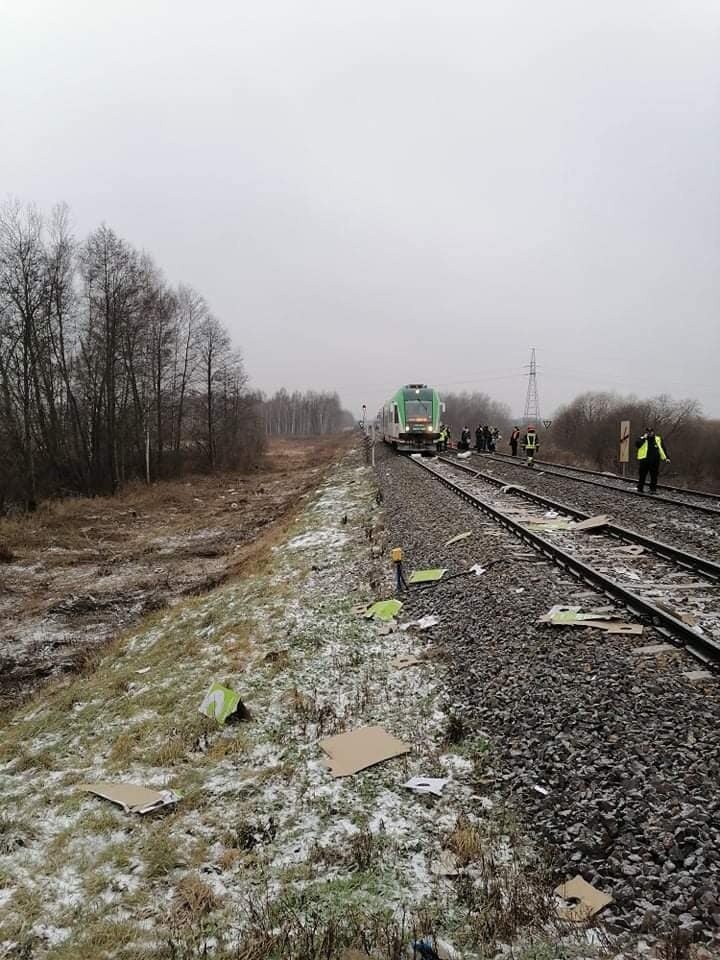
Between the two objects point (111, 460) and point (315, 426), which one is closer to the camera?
point (111, 460)

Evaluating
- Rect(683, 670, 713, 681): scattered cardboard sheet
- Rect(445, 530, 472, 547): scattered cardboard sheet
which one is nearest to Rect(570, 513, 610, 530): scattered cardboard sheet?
Rect(445, 530, 472, 547): scattered cardboard sheet

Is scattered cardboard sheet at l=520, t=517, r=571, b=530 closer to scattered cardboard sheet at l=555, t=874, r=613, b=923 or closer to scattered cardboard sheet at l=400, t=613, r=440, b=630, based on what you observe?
scattered cardboard sheet at l=400, t=613, r=440, b=630

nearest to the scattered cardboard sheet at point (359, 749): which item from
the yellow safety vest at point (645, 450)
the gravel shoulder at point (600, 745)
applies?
the gravel shoulder at point (600, 745)

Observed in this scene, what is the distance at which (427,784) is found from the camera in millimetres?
4371

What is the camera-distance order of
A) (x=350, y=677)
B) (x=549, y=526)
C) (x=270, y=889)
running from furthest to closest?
(x=549, y=526) → (x=350, y=677) → (x=270, y=889)

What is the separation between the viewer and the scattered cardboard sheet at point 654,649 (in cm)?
565

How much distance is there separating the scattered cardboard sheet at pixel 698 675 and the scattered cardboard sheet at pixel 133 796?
4439mm

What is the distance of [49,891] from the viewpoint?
3703mm

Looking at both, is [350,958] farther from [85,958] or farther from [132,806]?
[132,806]

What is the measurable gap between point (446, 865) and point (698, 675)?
2.98 m

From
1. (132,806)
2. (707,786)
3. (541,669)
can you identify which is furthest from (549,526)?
(132,806)

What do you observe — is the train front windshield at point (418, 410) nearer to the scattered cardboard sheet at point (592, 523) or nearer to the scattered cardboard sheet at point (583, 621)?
the scattered cardboard sheet at point (592, 523)

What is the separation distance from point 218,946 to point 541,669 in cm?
356

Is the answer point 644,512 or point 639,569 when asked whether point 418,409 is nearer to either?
point 644,512
